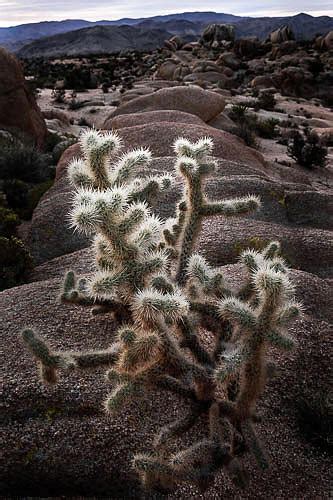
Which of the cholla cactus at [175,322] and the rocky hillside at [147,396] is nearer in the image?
the cholla cactus at [175,322]

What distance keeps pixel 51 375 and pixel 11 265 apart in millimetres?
3488

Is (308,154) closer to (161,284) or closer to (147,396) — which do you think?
(147,396)

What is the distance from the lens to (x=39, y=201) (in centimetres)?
980

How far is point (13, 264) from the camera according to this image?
6.41 metres

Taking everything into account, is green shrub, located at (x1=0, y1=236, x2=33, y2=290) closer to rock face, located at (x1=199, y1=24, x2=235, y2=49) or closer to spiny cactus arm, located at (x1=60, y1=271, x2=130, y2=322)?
spiny cactus arm, located at (x1=60, y1=271, x2=130, y2=322)

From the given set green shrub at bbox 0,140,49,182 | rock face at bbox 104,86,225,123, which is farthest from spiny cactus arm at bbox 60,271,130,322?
rock face at bbox 104,86,225,123

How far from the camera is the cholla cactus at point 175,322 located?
9.64 feet

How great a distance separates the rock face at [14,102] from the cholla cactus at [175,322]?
1276cm

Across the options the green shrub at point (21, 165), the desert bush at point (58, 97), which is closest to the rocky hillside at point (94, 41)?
the desert bush at point (58, 97)

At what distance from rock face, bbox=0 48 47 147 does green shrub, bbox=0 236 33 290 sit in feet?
32.5

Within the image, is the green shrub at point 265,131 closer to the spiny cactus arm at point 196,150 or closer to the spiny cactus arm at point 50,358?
the spiny cactus arm at point 196,150

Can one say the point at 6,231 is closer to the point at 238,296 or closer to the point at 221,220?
the point at 221,220

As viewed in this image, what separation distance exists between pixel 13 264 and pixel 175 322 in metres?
3.54

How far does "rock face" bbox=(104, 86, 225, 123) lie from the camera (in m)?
16.1
